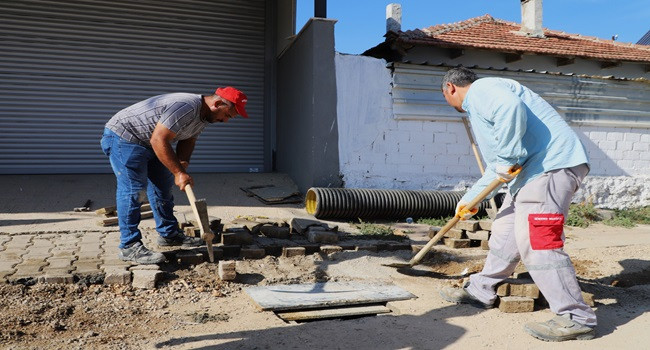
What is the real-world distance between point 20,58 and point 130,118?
634cm

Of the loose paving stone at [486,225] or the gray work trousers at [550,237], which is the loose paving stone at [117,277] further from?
the loose paving stone at [486,225]

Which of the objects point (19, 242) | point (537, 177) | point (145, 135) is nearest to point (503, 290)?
point (537, 177)

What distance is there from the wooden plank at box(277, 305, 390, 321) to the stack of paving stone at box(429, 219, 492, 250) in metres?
2.22

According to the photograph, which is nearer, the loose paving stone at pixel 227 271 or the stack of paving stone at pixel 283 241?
the loose paving stone at pixel 227 271

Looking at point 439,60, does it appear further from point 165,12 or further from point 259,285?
point 259,285

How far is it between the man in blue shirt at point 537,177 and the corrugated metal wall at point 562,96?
497 cm

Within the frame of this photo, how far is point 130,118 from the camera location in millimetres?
4582

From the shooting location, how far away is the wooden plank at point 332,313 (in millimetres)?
3615

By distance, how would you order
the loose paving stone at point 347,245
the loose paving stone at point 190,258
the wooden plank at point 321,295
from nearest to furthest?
the wooden plank at point 321,295 → the loose paving stone at point 190,258 → the loose paving stone at point 347,245

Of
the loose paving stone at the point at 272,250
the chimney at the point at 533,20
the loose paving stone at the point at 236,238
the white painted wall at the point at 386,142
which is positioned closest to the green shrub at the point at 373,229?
the white painted wall at the point at 386,142

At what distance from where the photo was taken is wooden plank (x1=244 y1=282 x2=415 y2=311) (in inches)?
150

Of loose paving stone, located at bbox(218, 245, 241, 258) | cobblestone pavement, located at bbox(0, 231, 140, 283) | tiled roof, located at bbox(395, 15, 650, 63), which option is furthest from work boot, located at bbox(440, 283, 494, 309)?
tiled roof, located at bbox(395, 15, 650, 63)

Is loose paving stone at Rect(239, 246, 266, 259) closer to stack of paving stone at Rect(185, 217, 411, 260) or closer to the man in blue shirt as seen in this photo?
stack of paving stone at Rect(185, 217, 411, 260)

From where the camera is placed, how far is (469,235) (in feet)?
19.6
